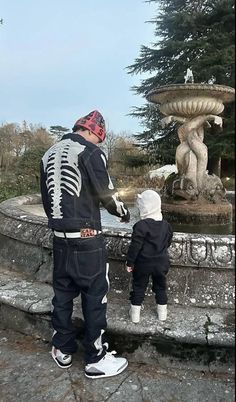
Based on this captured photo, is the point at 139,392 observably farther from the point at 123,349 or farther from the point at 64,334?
the point at 64,334

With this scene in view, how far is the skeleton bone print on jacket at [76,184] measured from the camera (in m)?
2.51

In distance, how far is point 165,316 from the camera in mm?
2799

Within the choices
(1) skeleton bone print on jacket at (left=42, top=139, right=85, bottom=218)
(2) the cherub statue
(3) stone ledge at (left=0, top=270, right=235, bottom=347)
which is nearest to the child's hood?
(1) skeleton bone print on jacket at (left=42, top=139, right=85, bottom=218)

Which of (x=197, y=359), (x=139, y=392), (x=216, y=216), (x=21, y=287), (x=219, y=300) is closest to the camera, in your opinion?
(x=139, y=392)

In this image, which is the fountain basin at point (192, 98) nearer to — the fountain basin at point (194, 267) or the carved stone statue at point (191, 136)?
the carved stone statue at point (191, 136)

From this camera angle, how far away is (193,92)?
4.97 meters

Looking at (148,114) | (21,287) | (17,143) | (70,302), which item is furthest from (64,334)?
(148,114)

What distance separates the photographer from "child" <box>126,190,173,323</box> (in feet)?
8.84

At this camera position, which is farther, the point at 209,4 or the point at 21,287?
the point at 209,4

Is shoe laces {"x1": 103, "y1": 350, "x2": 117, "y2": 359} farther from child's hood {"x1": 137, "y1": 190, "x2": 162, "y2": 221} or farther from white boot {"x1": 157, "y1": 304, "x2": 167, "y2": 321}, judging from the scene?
child's hood {"x1": 137, "y1": 190, "x2": 162, "y2": 221}

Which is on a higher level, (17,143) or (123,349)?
(17,143)

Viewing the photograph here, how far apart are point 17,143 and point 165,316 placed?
16.9 m

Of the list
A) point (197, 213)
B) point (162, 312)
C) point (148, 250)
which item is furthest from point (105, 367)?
point (197, 213)

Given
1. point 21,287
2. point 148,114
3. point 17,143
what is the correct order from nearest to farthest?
point 21,287 < point 17,143 < point 148,114
